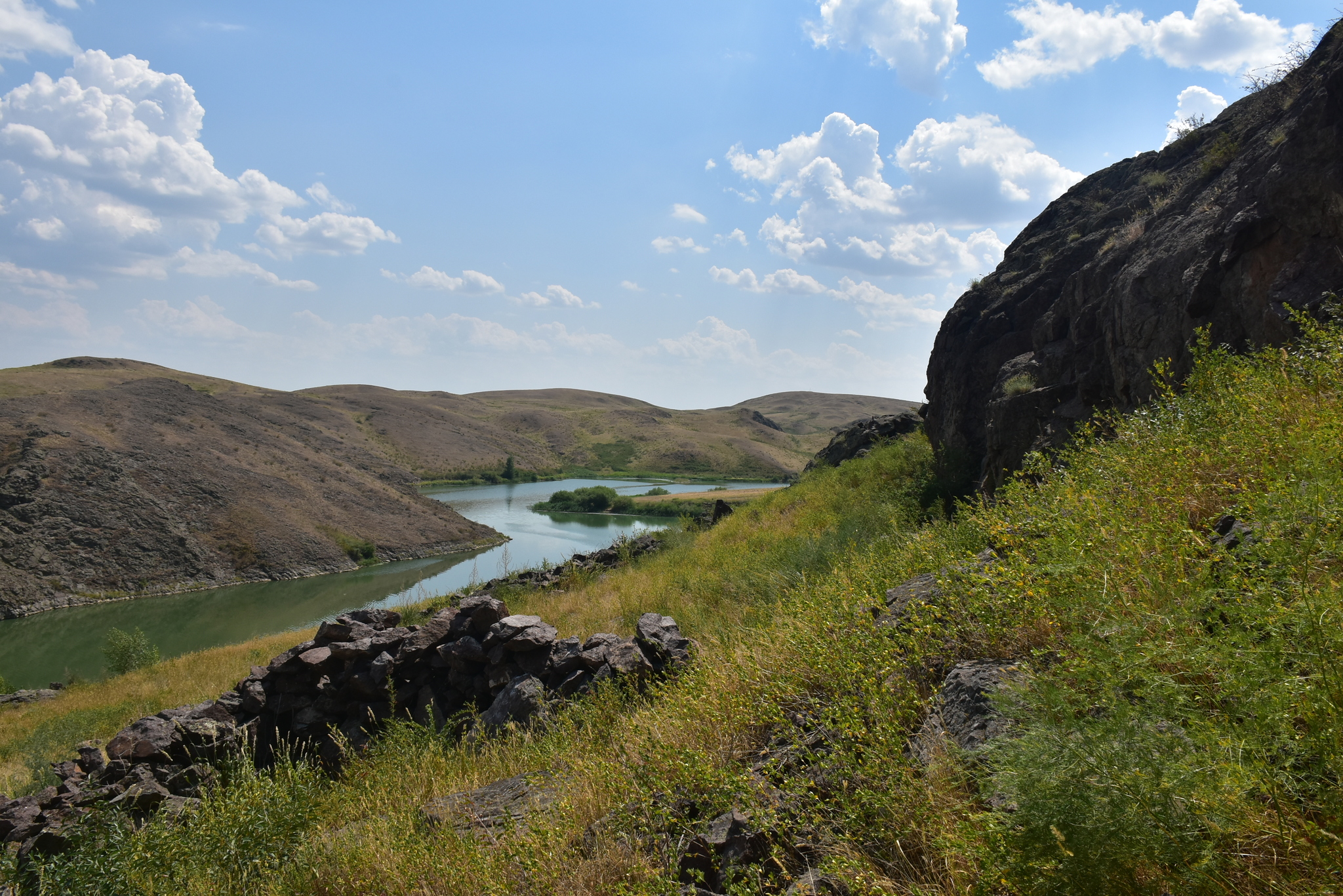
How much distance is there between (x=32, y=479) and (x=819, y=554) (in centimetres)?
4460

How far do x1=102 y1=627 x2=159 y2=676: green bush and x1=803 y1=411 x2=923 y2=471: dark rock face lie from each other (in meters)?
24.5

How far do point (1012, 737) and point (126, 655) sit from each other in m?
28.2

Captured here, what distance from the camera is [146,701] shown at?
15281 millimetres

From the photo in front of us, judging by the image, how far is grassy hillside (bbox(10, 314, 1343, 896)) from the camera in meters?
1.92

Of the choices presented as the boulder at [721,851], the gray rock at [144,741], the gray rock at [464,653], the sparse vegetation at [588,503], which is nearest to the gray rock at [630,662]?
the gray rock at [464,653]

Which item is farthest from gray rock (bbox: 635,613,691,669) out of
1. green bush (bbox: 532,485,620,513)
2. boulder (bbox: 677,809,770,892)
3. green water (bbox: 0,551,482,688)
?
green bush (bbox: 532,485,620,513)

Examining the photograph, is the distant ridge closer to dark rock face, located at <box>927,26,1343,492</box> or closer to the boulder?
dark rock face, located at <box>927,26,1343,492</box>

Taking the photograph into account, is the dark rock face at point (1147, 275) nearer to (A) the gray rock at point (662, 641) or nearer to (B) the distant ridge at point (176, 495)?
(A) the gray rock at point (662, 641)

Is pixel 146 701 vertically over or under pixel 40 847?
under

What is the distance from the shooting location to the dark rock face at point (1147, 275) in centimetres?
663

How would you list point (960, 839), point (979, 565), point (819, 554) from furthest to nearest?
point (819, 554), point (979, 565), point (960, 839)

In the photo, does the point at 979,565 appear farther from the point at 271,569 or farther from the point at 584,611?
the point at 271,569

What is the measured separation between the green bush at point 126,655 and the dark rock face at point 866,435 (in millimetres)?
24467

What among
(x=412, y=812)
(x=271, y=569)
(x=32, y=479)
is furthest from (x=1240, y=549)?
(x=32, y=479)
